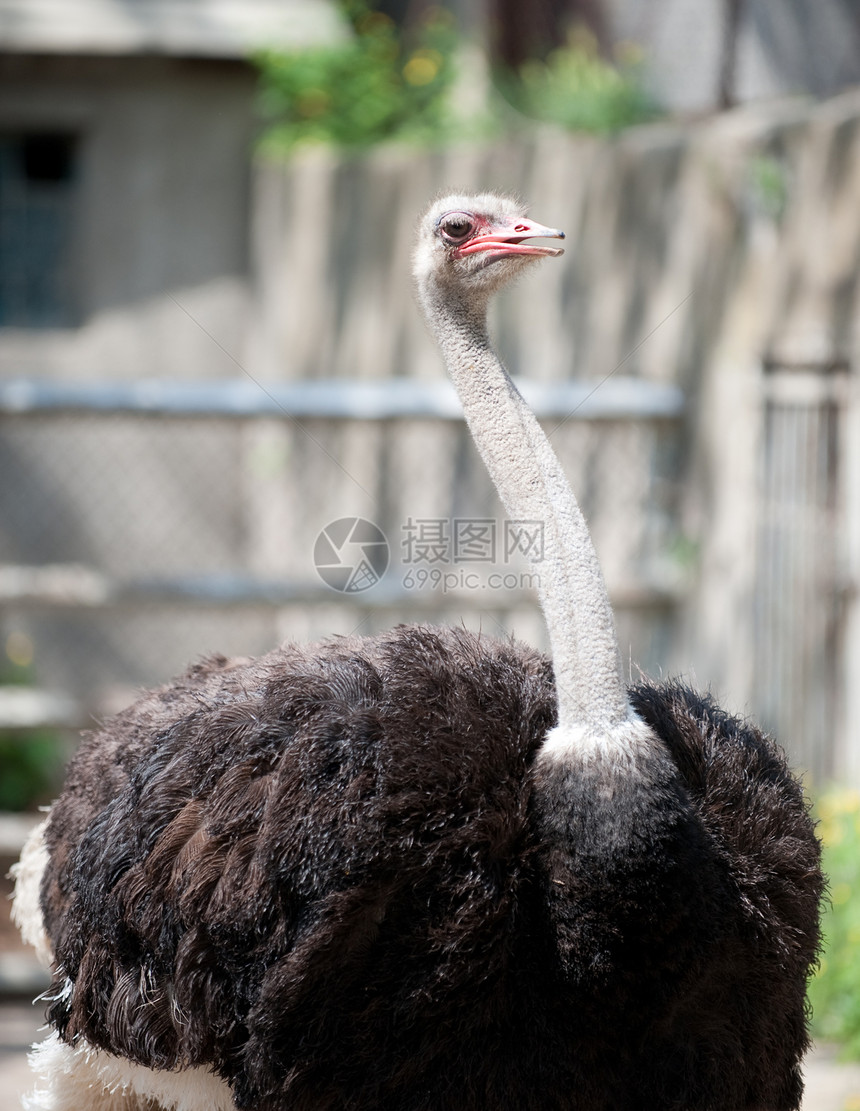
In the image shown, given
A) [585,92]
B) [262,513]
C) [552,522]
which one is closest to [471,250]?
[552,522]

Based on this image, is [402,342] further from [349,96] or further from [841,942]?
[841,942]

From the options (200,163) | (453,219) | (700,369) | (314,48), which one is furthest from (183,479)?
(453,219)

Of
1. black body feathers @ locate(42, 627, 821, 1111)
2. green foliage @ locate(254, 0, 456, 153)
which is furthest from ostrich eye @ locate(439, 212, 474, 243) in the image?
green foliage @ locate(254, 0, 456, 153)

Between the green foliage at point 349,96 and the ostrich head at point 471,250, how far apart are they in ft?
15.7

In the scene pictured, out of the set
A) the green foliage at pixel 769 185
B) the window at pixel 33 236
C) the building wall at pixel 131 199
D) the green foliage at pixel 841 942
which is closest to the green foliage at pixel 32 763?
the building wall at pixel 131 199

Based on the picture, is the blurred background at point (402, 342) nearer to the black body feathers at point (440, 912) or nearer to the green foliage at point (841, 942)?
the green foliage at point (841, 942)

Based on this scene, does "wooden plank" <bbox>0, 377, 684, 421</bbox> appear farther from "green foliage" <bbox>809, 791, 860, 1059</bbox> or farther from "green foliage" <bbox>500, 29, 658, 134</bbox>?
"green foliage" <bbox>500, 29, 658, 134</bbox>

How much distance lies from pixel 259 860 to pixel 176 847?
0.59 feet

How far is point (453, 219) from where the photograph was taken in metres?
2.46

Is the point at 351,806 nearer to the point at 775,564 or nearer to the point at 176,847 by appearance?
the point at 176,847

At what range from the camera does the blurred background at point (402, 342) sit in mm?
4852

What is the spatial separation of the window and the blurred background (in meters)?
0.01

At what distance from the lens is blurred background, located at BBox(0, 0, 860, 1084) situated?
485 centimetres

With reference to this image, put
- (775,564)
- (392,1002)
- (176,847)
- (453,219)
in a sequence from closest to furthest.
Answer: (392,1002), (176,847), (453,219), (775,564)
